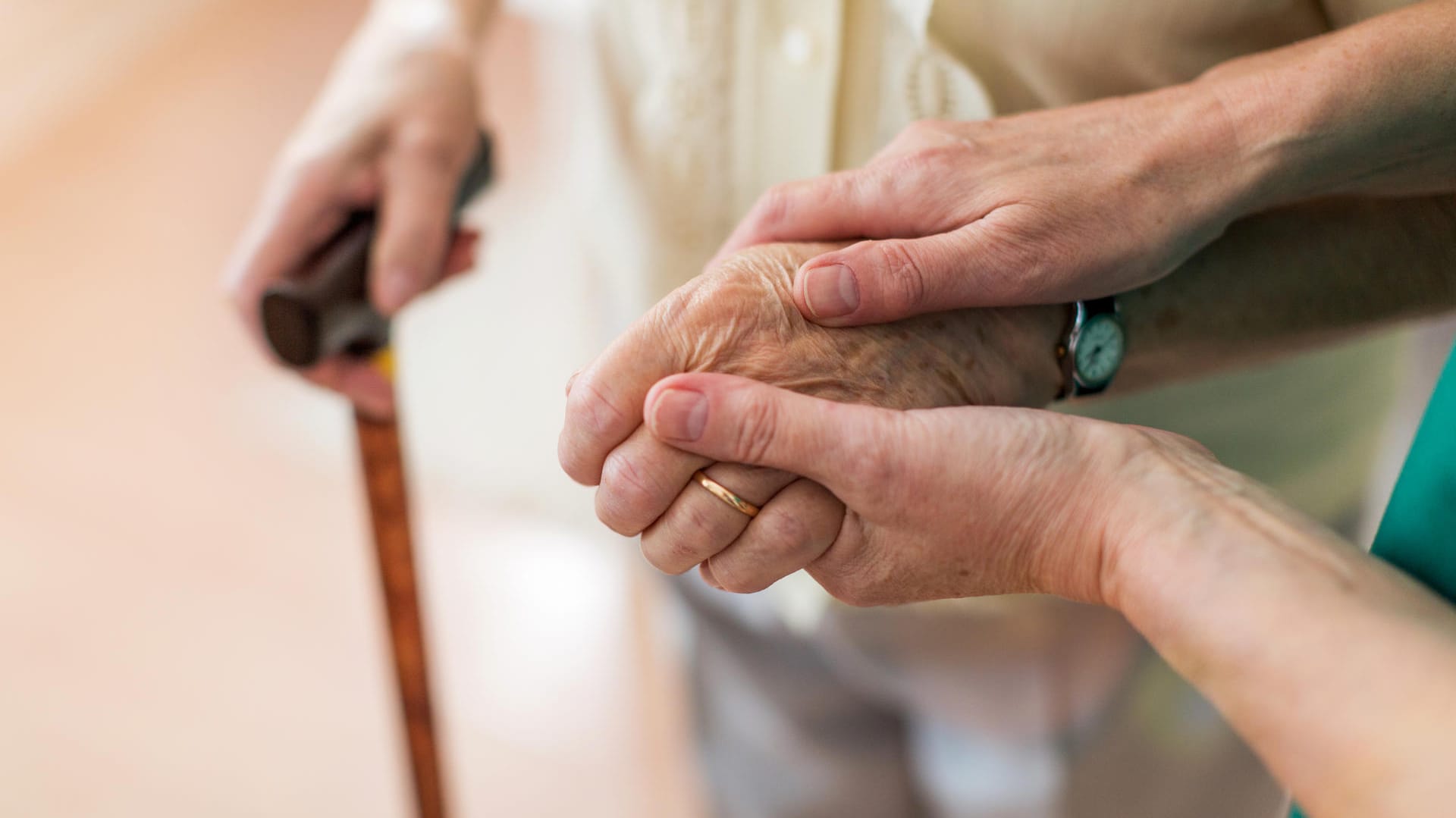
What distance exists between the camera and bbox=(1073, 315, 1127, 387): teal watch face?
0.56 meters

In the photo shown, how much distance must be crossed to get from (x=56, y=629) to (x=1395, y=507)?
1.65m

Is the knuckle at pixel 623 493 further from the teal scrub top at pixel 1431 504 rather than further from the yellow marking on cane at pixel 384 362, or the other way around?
the yellow marking on cane at pixel 384 362

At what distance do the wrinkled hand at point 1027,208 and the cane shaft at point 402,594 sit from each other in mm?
514

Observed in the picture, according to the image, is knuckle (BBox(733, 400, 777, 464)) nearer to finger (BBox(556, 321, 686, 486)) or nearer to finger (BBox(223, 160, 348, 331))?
finger (BBox(556, 321, 686, 486))

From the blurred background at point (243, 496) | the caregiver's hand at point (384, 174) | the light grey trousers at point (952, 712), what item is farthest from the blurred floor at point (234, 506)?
the caregiver's hand at point (384, 174)

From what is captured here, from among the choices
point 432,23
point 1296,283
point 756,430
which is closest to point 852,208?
point 756,430

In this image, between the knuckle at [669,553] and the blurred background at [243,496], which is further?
the blurred background at [243,496]

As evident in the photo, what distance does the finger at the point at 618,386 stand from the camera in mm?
474

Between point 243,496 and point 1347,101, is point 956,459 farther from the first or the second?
point 243,496

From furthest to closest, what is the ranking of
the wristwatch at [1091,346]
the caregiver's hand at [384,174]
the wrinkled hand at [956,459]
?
the caregiver's hand at [384,174] < the wristwatch at [1091,346] < the wrinkled hand at [956,459]

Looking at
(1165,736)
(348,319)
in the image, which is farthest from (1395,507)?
(348,319)

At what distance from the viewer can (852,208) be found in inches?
20.9

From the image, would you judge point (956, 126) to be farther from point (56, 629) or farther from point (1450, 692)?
point (56, 629)

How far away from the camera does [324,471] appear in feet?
5.69
